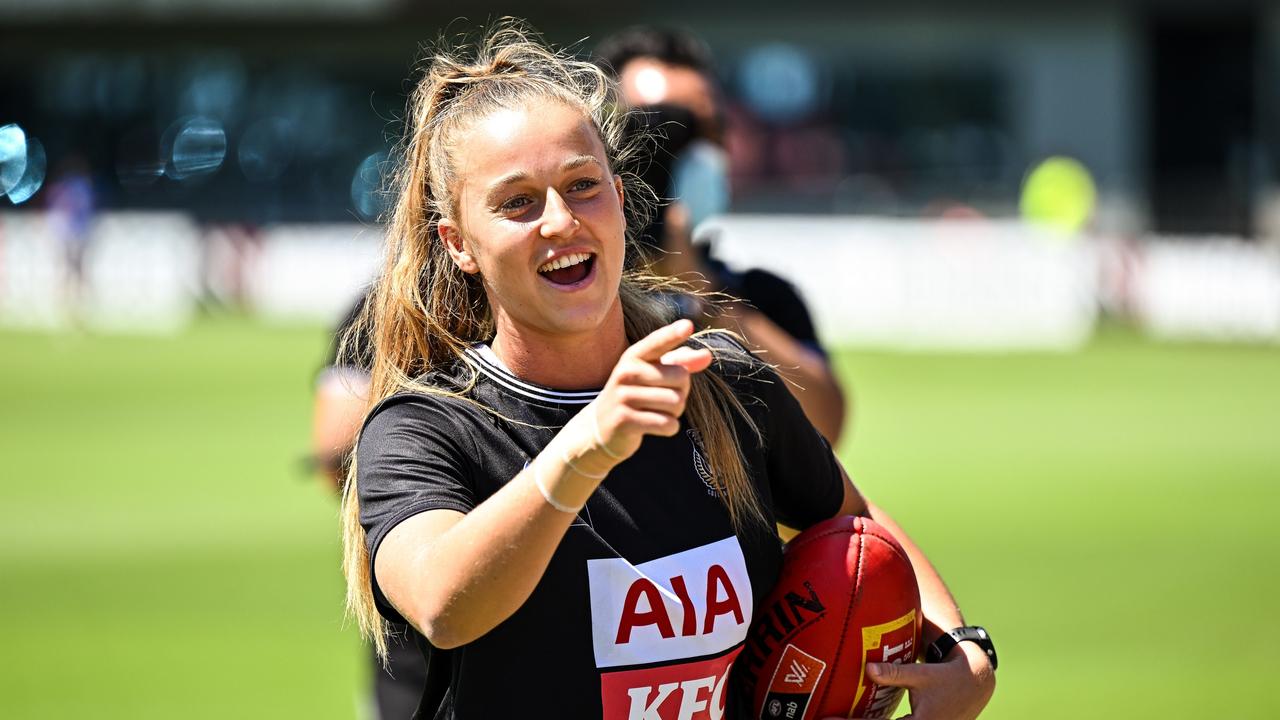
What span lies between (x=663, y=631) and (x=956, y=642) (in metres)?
0.72

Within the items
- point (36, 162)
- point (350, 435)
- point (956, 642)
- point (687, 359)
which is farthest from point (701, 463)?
point (36, 162)

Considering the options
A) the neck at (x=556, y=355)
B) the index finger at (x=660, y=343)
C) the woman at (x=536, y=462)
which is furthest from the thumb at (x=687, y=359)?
the neck at (x=556, y=355)

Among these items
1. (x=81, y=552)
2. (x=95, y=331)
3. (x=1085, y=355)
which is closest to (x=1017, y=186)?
(x=1085, y=355)

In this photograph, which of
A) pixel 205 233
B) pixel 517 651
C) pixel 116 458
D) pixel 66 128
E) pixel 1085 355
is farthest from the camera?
pixel 66 128

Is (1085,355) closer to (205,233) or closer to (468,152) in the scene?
(205,233)

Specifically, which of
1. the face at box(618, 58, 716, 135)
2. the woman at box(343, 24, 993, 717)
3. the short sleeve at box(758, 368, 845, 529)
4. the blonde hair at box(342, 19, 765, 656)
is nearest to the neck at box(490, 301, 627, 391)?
the woman at box(343, 24, 993, 717)

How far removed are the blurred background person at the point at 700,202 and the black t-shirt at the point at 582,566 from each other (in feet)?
3.83

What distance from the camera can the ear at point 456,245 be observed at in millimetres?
2820

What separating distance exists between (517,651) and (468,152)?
864 mm

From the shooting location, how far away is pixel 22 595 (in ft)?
30.6

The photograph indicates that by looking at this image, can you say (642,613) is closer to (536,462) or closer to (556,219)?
(536,462)

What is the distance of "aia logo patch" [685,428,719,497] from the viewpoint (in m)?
2.84

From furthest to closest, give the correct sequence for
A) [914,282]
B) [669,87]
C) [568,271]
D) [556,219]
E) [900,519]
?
[914,282], [900,519], [669,87], [568,271], [556,219]

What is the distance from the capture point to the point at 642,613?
2.70m
